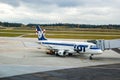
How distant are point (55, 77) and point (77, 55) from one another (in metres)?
25.5

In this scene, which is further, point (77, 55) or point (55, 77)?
point (77, 55)

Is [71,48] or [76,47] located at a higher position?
[76,47]

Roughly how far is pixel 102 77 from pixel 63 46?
24.0 metres

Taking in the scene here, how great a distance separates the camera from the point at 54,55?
5444 centimetres

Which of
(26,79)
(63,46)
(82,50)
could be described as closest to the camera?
(26,79)

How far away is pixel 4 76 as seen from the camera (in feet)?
97.4

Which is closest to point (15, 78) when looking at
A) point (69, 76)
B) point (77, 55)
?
point (69, 76)

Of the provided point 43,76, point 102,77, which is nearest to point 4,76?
point 43,76

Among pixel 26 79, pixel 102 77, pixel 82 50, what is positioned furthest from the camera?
pixel 82 50

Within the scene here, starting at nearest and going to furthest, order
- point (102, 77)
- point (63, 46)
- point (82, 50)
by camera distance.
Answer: point (102, 77), point (82, 50), point (63, 46)

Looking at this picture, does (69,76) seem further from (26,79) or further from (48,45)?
(48,45)

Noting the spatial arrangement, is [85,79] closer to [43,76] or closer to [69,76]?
[69,76]

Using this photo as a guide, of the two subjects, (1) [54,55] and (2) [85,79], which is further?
(1) [54,55]

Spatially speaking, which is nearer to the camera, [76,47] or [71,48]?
[76,47]
